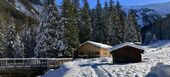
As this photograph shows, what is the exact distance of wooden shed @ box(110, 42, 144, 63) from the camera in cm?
4319

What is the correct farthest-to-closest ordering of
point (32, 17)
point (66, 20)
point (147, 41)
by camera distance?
point (147, 41) < point (32, 17) < point (66, 20)

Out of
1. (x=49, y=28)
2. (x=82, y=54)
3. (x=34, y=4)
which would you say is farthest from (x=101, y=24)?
(x=34, y=4)

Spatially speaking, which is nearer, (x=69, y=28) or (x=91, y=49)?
(x=69, y=28)

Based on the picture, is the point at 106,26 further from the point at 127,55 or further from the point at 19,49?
the point at 127,55

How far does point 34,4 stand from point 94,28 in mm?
50104

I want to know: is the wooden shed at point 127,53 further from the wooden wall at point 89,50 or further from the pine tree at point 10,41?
the wooden wall at point 89,50

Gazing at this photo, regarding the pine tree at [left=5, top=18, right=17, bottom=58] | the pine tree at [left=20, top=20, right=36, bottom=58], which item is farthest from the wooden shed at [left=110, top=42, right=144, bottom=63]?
the pine tree at [left=5, top=18, right=17, bottom=58]

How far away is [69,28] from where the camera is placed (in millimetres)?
69000

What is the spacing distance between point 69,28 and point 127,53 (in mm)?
26613

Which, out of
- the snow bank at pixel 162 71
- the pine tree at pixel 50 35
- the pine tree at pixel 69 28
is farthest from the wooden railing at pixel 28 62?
the snow bank at pixel 162 71

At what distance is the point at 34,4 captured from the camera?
140500 mm

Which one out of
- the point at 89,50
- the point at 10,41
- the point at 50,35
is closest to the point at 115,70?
the point at 50,35

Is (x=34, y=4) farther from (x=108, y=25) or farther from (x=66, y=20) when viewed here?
(x=66, y=20)

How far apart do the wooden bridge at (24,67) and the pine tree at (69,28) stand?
16828 millimetres
